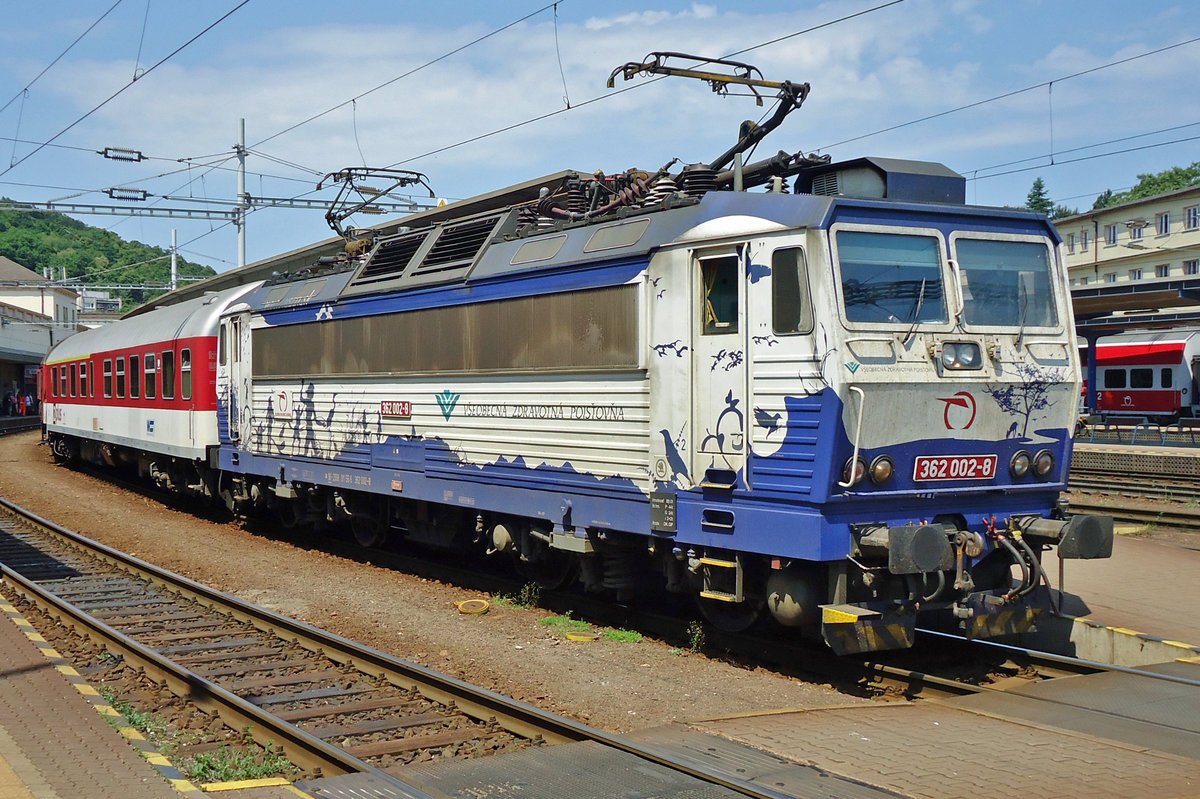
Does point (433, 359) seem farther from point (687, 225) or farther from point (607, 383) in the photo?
point (687, 225)

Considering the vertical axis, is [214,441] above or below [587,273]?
below

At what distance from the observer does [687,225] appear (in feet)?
27.9

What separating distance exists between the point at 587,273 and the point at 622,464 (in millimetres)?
1726

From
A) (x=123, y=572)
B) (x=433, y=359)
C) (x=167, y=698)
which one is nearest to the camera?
(x=167, y=698)

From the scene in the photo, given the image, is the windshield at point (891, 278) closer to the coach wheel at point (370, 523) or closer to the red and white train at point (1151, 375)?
the coach wheel at point (370, 523)

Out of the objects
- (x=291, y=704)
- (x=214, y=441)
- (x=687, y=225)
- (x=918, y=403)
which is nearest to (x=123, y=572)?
(x=214, y=441)

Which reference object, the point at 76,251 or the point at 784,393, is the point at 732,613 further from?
the point at 76,251

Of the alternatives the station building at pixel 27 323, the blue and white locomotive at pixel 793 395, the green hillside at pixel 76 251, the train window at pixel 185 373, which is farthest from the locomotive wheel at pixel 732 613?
the green hillside at pixel 76 251

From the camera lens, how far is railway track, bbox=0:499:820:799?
21.5 feet

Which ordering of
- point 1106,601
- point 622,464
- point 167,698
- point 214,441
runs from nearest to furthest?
point 167,698
point 622,464
point 1106,601
point 214,441

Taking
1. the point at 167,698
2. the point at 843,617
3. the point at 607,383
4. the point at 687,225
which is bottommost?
the point at 167,698

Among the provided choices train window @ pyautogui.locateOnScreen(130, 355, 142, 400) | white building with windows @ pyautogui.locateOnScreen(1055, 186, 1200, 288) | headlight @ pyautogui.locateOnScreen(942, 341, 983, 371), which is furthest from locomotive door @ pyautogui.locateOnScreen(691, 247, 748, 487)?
Result: white building with windows @ pyautogui.locateOnScreen(1055, 186, 1200, 288)

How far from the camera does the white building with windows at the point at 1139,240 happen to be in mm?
48188

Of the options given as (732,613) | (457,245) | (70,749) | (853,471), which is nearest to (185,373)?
(457,245)
